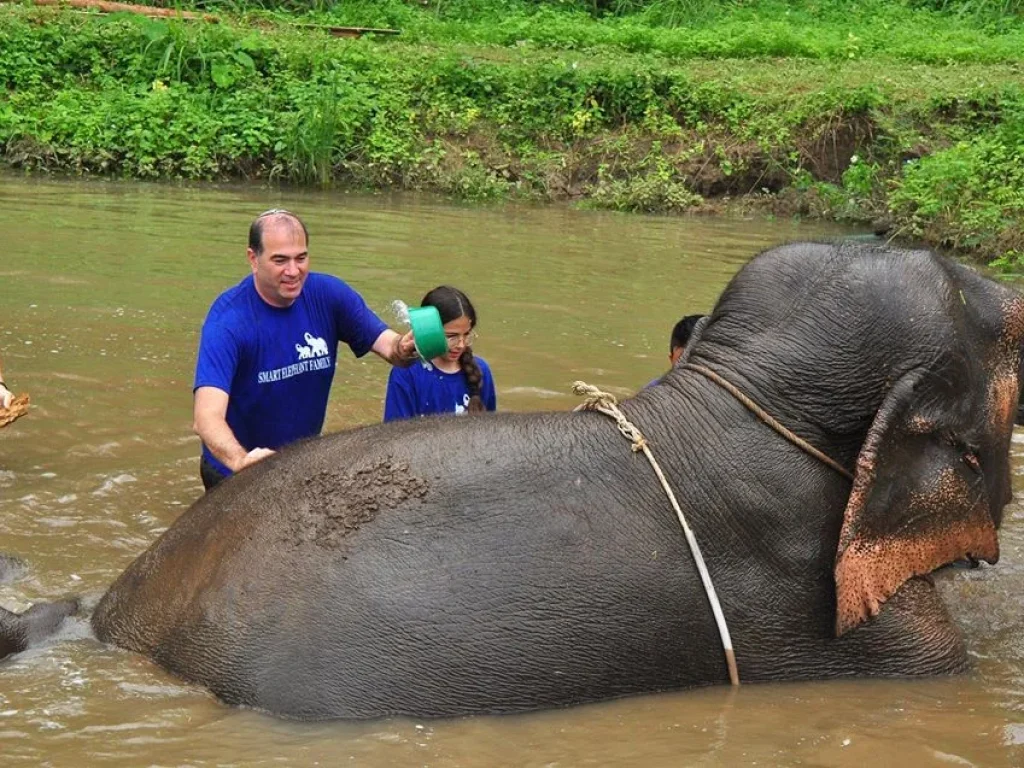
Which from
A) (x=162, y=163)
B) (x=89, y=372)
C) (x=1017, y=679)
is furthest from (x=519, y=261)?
(x=1017, y=679)

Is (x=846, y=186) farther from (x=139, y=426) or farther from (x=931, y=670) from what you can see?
(x=931, y=670)

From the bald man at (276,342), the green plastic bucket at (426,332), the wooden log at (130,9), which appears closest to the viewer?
the green plastic bucket at (426,332)

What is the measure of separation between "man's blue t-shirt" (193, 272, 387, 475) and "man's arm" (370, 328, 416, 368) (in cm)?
5

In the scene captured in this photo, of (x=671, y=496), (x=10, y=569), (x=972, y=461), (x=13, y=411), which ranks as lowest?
(x=10, y=569)

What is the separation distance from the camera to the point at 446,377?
5.98 m

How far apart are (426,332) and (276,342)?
0.65 m

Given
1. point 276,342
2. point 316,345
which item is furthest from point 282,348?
point 316,345

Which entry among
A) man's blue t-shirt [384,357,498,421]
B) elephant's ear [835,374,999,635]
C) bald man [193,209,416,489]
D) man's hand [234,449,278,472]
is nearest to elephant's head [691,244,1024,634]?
elephant's ear [835,374,999,635]

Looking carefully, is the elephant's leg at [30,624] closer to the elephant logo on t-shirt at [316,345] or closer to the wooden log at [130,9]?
the elephant logo on t-shirt at [316,345]

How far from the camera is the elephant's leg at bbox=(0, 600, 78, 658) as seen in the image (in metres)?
4.35

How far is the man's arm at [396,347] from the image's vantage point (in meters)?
5.56

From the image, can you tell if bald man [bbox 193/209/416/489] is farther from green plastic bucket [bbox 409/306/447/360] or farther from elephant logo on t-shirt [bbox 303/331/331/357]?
green plastic bucket [bbox 409/306/447/360]

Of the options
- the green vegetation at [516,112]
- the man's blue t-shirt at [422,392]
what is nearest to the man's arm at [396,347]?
the man's blue t-shirt at [422,392]

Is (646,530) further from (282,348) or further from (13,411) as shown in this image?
(13,411)
